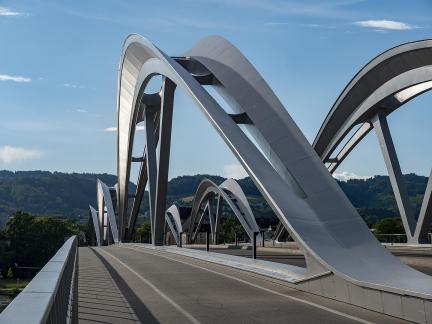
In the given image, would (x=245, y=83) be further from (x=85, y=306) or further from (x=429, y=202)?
(x=429, y=202)

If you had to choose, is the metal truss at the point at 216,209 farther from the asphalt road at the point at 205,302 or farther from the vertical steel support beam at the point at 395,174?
the asphalt road at the point at 205,302

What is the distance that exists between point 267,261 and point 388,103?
1903cm

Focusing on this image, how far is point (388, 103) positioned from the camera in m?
33.8

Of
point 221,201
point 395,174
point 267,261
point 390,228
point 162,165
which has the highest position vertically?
point 221,201

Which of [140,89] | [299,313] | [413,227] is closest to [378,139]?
[413,227]

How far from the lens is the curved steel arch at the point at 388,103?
28.6 meters

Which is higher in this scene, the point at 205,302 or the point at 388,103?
the point at 388,103

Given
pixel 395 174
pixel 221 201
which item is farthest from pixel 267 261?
pixel 221 201

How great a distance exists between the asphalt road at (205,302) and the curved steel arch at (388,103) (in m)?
17.0

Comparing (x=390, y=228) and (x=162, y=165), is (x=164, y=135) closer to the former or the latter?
(x=162, y=165)

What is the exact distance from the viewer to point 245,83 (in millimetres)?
20406

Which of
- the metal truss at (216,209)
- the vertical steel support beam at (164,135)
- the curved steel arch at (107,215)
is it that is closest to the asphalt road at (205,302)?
the vertical steel support beam at (164,135)

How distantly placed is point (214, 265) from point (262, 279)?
17.7 feet

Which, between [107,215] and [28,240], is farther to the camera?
[28,240]
